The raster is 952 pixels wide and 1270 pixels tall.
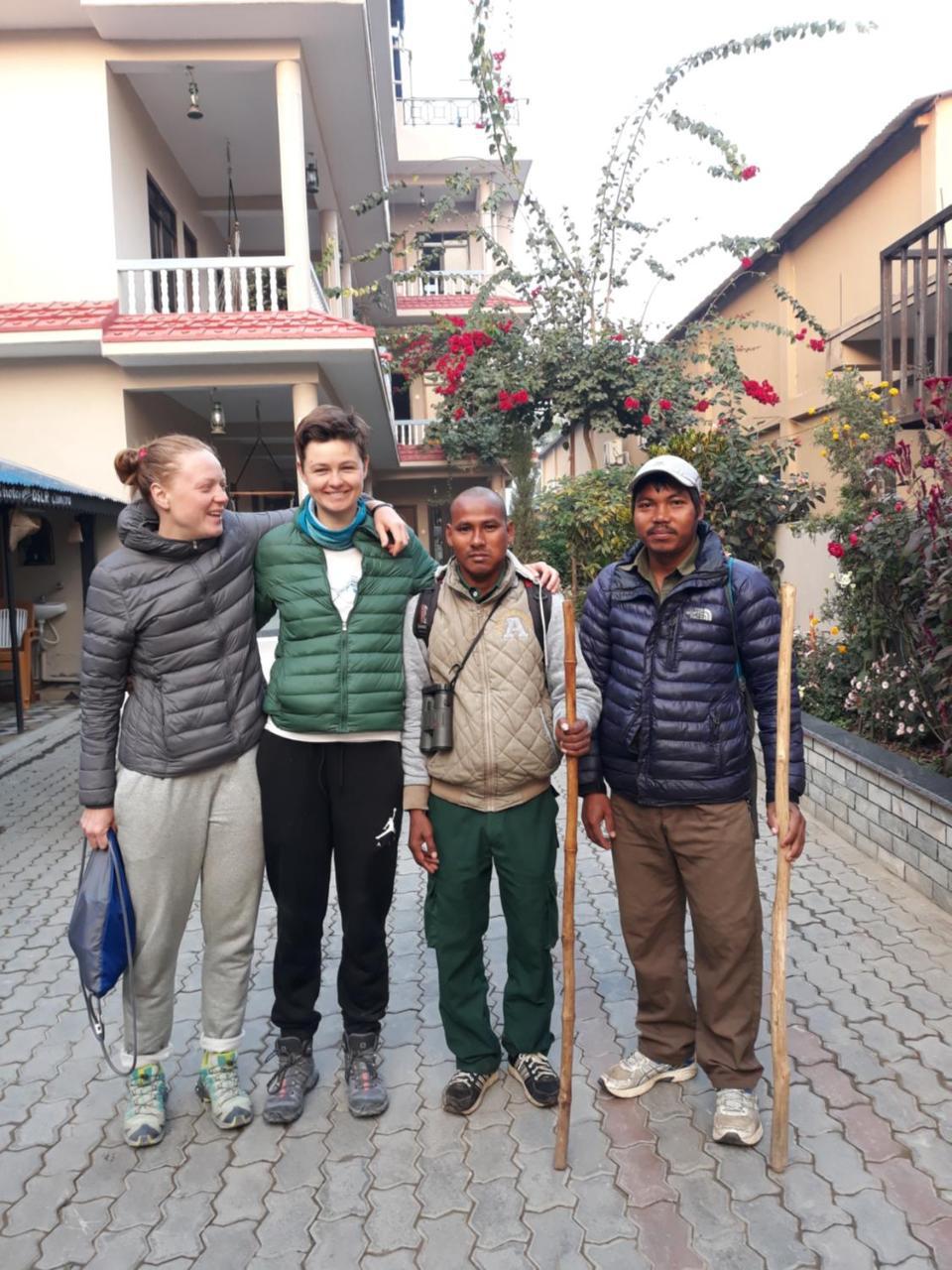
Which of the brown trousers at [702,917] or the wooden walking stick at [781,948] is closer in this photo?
the wooden walking stick at [781,948]

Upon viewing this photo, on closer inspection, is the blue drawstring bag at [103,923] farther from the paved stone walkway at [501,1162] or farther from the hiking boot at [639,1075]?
the hiking boot at [639,1075]

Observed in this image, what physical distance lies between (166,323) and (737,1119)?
31.0ft

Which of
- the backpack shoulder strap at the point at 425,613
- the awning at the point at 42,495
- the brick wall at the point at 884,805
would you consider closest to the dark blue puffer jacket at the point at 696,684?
the backpack shoulder strap at the point at 425,613

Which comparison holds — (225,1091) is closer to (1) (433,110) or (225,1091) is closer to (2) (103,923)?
(2) (103,923)

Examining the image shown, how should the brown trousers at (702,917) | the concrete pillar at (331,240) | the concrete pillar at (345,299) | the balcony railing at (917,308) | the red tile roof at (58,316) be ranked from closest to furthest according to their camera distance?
the brown trousers at (702,917) < the balcony railing at (917,308) < the red tile roof at (58,316) < the concrete pillar at (331,240) < the concrete pillar at (345,299)

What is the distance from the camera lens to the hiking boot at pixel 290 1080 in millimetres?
2896

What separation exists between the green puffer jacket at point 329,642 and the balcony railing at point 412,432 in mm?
18962

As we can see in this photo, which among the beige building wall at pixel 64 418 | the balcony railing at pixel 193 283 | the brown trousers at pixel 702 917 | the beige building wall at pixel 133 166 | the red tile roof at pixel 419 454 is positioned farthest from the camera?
the red tile roof at pixel 419 454

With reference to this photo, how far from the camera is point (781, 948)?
2.58 metres

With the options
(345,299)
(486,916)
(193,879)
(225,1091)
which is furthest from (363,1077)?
(345,299)

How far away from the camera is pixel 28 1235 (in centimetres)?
248

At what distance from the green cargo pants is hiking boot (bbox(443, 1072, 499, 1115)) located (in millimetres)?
24

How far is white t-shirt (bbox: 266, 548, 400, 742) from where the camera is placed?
2.82 meters

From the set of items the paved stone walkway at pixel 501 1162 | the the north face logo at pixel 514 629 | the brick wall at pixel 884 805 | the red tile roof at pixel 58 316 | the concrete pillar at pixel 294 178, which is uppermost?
the concrete pillar at pixel 294 178
